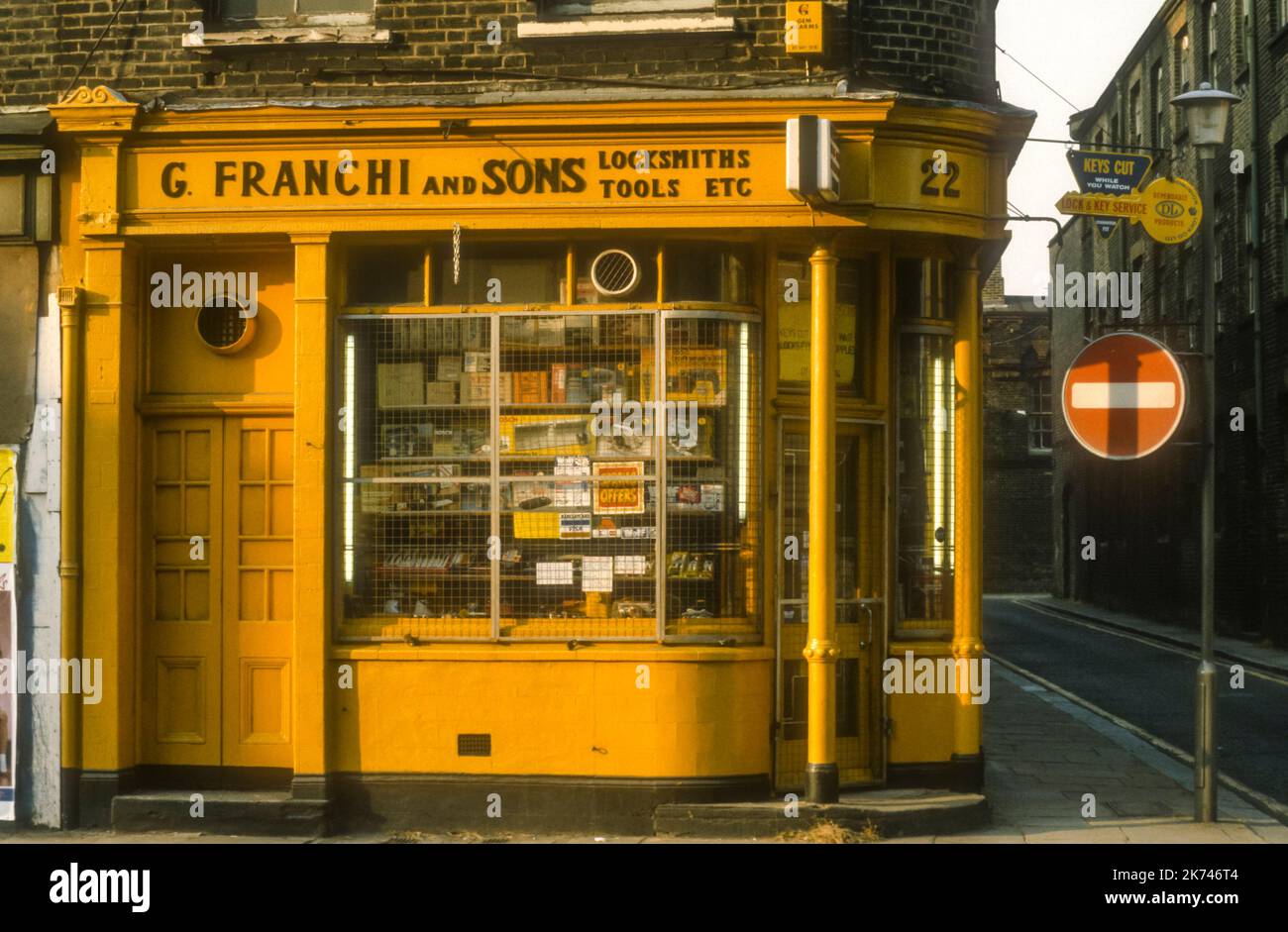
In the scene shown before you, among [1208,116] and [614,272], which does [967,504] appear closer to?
[614,272]

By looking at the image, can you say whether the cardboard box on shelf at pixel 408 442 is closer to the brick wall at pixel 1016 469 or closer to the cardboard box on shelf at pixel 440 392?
the cardboard box on shelf at pixel 440 392

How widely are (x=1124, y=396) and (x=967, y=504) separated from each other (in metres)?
1.22

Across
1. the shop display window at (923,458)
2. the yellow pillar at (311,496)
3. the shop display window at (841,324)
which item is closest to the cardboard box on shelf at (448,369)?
the yellow pillar at (311,496)

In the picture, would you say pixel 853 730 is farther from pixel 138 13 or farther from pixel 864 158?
pixel 138 13

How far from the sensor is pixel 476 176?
10.5 m

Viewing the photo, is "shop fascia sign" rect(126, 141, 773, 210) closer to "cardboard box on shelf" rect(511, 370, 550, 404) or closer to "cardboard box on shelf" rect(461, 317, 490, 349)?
"cardboard box on shelf" rect(461, 317, 490, 349)

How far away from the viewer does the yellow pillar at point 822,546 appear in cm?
1032

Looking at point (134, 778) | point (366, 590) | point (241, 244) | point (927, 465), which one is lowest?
point (134, 778)

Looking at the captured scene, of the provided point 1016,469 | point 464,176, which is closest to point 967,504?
point 464,176

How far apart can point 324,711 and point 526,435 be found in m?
2.16

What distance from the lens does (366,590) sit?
1081cm

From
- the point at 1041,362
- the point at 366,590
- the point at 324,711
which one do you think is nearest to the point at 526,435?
the point at 366,590

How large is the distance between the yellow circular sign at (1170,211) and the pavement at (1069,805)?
4.50m

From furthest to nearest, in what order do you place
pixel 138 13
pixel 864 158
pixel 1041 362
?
pixel 1041 362 < pixel 138 13 < pixel 864 158
